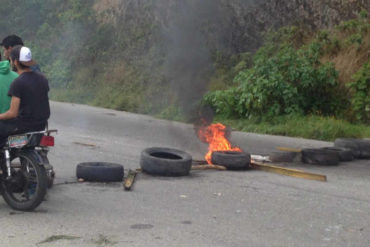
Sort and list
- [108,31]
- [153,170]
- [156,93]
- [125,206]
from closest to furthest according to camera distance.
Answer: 1. [125,206]
2. [153,170]
3. [156,93]
4. [108,31]

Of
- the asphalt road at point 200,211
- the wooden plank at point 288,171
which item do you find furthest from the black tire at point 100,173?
the wooden plank at point 288,171

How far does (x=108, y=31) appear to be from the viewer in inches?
1210

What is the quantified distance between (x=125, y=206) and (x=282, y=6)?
15557 millimetres

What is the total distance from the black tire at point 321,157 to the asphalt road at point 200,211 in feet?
0.63

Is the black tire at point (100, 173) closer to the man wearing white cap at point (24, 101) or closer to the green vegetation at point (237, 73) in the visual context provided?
the man wearing white cap at point (24, 101)

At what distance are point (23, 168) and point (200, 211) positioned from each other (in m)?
2.06

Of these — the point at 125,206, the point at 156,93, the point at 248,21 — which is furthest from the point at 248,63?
the point at 125,206

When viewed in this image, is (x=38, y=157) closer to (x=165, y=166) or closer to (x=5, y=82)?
(x=5, y=82)

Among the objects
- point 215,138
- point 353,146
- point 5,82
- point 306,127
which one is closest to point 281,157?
point 215,138

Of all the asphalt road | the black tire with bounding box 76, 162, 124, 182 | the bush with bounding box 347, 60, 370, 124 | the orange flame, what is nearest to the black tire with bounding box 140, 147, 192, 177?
the asphalt road

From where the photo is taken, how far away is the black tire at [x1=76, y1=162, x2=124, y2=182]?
860 cm

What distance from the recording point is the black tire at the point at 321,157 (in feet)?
35.6

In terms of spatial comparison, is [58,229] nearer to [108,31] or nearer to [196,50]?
[196,50]

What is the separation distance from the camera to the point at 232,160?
988 cm
